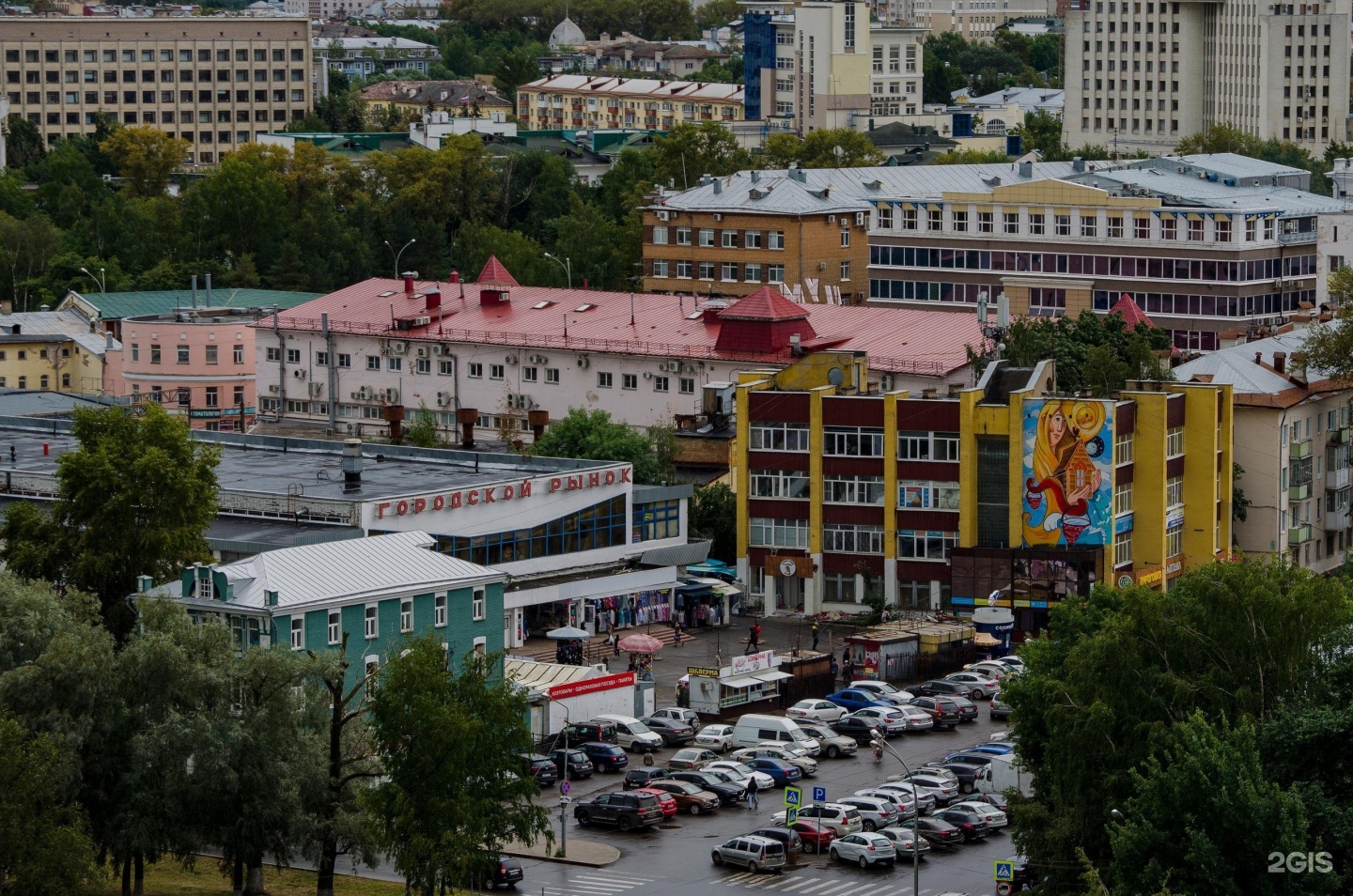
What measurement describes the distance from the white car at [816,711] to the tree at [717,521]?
1529 cm

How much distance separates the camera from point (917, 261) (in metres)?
114

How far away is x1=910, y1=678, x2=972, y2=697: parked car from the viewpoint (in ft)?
212

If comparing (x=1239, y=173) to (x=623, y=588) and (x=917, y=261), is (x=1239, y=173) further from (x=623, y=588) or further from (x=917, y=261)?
(x=623, y=588)

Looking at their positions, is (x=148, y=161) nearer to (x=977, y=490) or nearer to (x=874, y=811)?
(x=977, y=490)

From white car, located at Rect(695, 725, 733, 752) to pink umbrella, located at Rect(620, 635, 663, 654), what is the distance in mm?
7296

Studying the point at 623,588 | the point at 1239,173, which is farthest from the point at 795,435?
the point at 1239,173

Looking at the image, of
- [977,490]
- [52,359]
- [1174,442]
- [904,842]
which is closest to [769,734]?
[904,842]

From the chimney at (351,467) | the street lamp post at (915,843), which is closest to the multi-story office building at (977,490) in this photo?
the chimney at (351,467)

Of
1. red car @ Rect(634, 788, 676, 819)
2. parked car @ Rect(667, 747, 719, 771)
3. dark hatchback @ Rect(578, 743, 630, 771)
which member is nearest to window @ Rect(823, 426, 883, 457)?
parked car @ Rect(667, 747, 719, 771)

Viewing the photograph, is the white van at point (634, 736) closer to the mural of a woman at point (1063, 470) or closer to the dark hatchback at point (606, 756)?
the dark hatchback at point (606, 756)

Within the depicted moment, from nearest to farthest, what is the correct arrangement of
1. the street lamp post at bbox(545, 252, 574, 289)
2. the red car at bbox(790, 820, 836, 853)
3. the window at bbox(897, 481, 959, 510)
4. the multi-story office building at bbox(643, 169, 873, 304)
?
the red car at bbox(790, 820, 836, 853) → the window at bbox(897, 481, 959, 510) → the multi-story office building at bbox(643, 169, 873, 304) → the street lamp post at bbox(545, 252, 574, 289)

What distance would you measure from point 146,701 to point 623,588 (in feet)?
78.5

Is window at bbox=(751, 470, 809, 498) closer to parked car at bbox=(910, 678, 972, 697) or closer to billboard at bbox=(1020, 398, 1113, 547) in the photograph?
billboard at bbox=(1020, 398, 1113, 547)

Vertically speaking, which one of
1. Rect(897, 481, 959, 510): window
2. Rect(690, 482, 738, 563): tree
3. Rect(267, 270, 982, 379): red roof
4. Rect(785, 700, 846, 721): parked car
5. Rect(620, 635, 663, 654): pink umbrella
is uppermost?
Rect(267, 270, 982, 379): red roof
